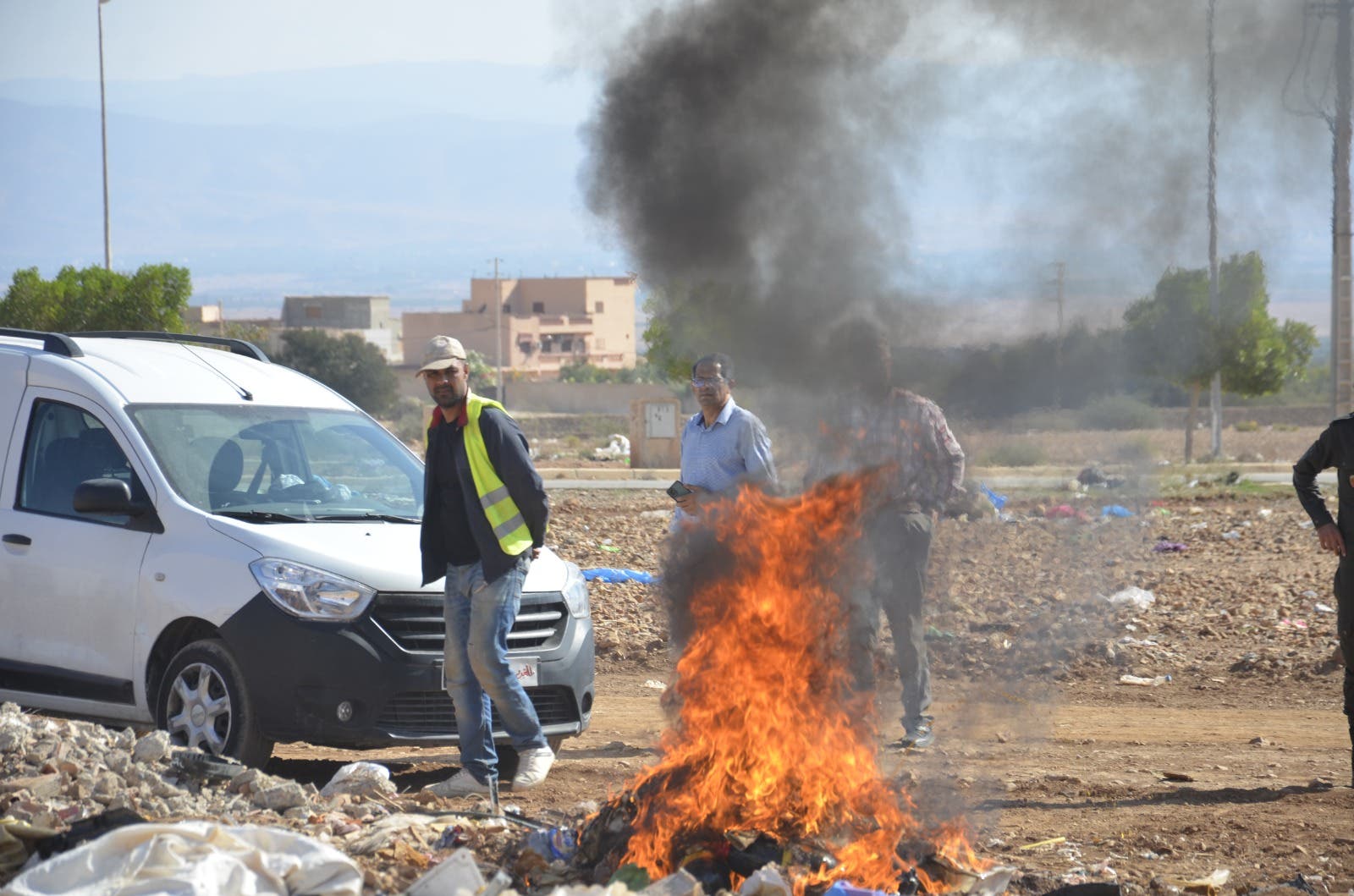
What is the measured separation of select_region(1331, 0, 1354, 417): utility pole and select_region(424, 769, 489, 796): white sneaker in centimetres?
588

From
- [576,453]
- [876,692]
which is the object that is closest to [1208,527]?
[876,692]

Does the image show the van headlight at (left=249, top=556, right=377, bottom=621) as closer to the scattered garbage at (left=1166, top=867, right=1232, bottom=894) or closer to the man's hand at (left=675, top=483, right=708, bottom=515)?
the man's hand at (left=675, top=483, right=708, bottom=515)

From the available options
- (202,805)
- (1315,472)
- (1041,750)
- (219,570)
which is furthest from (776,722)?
(1315,472)

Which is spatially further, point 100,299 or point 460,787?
point 100,299

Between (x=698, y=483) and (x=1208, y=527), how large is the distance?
13475 mm

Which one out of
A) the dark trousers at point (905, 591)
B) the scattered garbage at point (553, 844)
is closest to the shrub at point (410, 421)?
the dark trousers at point (905, 591)

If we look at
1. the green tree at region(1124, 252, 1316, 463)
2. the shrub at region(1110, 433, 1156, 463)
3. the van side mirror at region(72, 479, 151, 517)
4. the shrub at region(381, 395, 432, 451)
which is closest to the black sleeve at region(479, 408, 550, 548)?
the van side mirror at region(72, 479, 151, 517)

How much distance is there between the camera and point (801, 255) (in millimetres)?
7207

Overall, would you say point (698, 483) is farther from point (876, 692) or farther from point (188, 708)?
point (188, 708)

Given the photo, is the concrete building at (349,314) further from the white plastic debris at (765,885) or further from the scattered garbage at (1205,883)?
the white plastic debris at (765,885)

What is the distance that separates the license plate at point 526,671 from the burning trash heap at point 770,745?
1004mm

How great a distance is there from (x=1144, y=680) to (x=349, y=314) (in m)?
112

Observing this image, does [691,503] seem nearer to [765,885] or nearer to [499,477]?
[499,477]

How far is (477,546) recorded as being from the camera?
6508 mm
